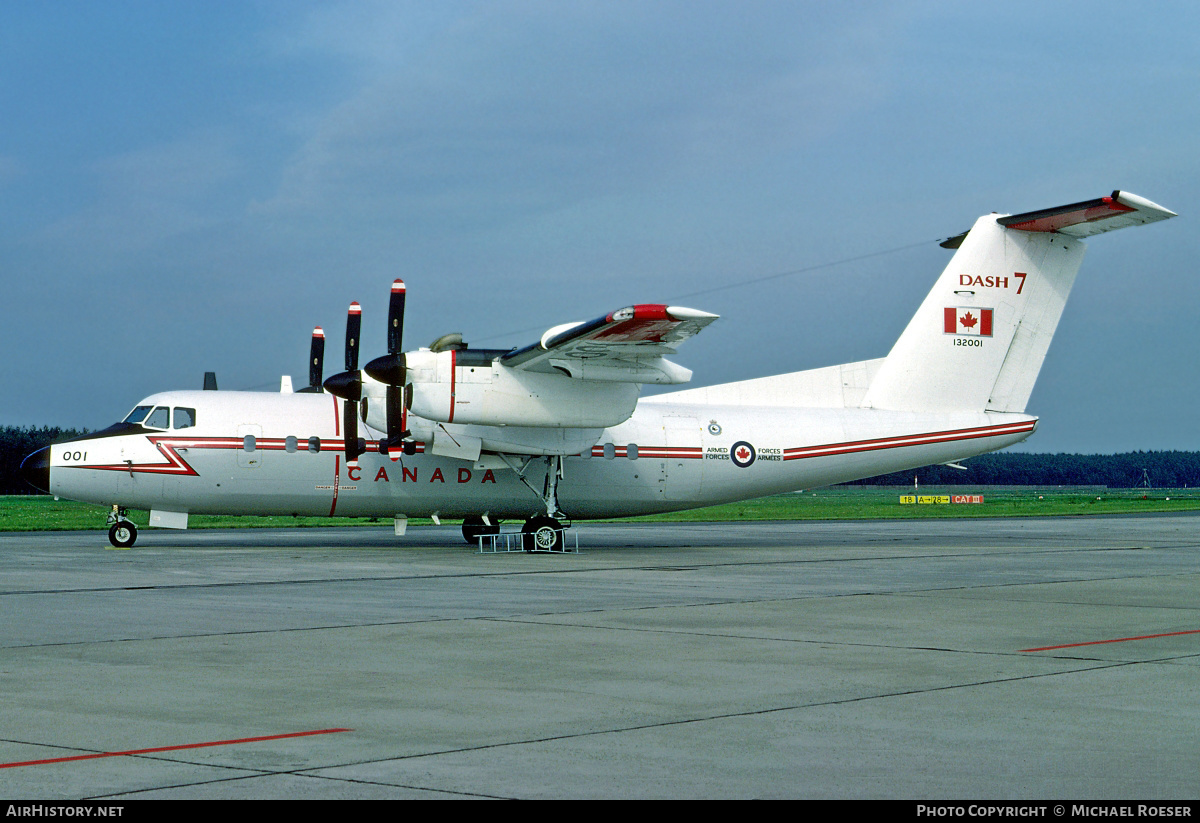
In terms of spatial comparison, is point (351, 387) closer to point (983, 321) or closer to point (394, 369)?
point (394, 369)

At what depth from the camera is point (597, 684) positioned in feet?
28.7

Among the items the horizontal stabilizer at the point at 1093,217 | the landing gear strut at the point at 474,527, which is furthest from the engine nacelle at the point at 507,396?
the horizontal stabilizer at the point at 1093,217

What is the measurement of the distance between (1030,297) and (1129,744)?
73.4ft

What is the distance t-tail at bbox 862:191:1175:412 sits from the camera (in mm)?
27078

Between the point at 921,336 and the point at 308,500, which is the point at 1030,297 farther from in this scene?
the point at 308,500

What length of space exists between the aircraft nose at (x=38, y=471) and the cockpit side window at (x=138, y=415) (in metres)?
1.73

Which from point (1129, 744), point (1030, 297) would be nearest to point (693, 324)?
point (1030, 297)

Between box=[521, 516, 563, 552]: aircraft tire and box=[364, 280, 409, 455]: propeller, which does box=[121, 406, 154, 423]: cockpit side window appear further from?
box=[521, 516, 563, 552]: aircraft tire

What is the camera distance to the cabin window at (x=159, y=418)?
24.8 meters

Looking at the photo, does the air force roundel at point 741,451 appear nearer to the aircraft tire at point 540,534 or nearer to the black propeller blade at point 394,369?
the aircraft tire at point 540,534

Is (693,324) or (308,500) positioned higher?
(693,324)

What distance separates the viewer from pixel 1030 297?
27.3 m

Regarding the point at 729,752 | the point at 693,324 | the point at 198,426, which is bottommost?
the point at 729,752

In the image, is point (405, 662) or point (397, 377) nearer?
point (405, 662)
